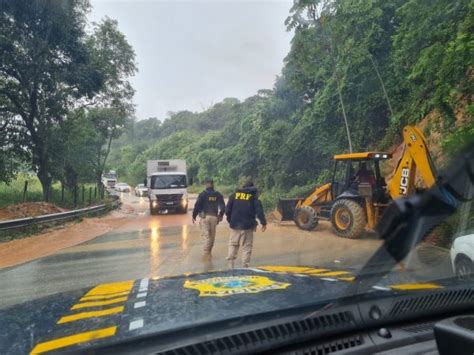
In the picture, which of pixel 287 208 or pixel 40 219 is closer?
pixel 40 219

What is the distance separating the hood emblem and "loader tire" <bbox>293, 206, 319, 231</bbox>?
11.5m

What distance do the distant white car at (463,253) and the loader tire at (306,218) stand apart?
8836 millimetres

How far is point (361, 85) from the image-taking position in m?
21.7

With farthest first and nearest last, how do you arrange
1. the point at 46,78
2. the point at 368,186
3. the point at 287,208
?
the point at 46,78 < the point at 287,208 < the point at 368,186

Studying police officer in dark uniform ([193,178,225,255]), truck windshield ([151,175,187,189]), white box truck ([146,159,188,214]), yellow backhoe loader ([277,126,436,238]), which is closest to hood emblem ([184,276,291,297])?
police officer in dark uniform ([193,178,225,255])

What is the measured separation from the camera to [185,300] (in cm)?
260

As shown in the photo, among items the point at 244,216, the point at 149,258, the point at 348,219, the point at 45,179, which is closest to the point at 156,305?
the point at 244,216

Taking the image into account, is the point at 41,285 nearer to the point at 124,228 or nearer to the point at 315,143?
the point at 124,228

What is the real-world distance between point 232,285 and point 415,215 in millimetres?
1519

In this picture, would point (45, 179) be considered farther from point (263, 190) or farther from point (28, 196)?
point (263, 190)

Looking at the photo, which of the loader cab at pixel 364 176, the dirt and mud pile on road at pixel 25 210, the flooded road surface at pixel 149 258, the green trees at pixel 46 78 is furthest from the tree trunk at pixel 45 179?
the loader cab at pixel 364 176

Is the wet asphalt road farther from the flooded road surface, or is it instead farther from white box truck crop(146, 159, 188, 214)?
white box truck crop(146, 159, 188, 214)

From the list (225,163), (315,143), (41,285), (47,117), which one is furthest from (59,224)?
(225,163)

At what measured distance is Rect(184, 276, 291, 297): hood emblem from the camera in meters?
2.77
